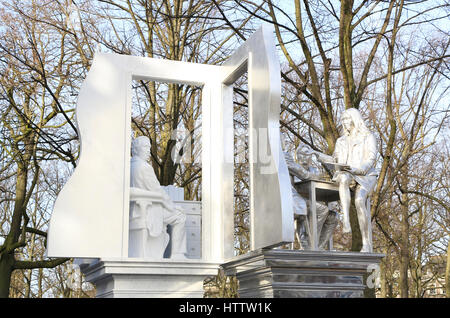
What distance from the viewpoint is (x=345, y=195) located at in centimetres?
718

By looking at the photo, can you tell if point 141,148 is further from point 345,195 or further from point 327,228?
point 345,195

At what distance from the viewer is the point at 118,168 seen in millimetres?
7488

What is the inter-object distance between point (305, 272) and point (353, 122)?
6.47ft

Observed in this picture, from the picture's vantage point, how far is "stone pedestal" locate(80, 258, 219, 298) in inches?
284

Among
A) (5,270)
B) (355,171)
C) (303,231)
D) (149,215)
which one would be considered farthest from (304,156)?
(5,270)

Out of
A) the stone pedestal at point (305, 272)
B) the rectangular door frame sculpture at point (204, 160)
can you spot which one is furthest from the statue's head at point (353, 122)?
the stone pedestal at point (305, 272)

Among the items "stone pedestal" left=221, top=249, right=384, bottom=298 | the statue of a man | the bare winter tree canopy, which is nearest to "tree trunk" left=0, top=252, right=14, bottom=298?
the bare winter tree canopy

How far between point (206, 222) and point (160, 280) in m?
0.95

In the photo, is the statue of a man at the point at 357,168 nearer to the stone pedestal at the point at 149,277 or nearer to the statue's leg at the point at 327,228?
the statue's leg at the point at 327,228

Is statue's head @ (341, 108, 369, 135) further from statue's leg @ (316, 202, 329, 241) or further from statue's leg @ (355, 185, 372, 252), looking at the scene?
statue's leg @ (316, 202, 329, 241)

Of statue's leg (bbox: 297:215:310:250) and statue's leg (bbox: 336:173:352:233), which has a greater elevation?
statue's leg (bbox: 336:173:352:233)

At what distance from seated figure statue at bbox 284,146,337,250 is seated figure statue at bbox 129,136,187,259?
5.02 feet
